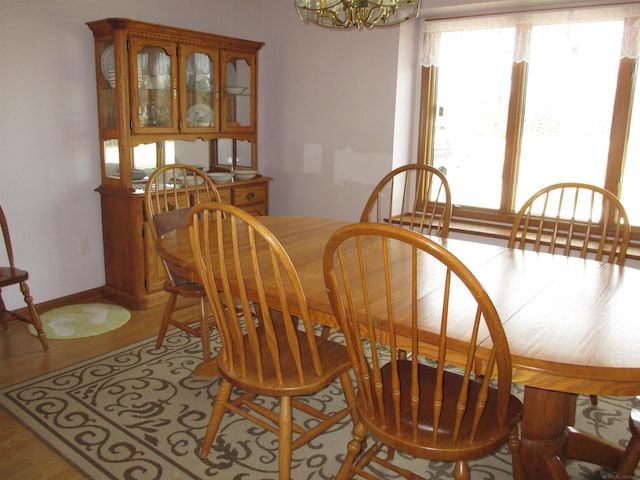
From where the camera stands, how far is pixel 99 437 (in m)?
2.10

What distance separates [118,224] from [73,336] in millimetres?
762

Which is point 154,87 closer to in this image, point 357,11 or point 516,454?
point 357,11

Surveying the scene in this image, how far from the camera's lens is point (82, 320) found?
3240 mm

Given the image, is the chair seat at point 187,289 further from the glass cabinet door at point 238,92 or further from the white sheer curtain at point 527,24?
the white sheer curtain at point 527,24

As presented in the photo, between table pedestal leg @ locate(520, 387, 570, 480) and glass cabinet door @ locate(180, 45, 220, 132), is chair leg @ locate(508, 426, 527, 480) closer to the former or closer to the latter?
table pedestal leg @ locate(520, 387, 570, 480)

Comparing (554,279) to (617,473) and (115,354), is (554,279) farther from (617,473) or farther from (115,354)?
(115,354)

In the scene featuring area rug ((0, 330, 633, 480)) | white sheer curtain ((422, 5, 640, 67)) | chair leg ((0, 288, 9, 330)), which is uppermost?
white sheer curtain ((422, 5, 640, 67))

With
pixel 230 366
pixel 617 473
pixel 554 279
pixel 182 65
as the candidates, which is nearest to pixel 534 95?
pixel 554 279

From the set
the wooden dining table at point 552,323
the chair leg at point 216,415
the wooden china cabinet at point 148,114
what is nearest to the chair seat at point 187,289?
the wooden dining table at point 552,323

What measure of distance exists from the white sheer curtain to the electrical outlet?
8.25 ft

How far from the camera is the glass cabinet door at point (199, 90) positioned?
3530mm

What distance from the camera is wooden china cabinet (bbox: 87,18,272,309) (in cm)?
325

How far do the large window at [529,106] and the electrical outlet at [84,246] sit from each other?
2.36 metres

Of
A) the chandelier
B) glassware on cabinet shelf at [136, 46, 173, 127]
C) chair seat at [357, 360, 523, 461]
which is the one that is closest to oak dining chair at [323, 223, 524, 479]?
chair seat at [357, 360, 523, 461]
